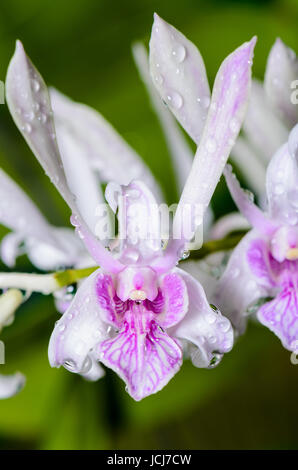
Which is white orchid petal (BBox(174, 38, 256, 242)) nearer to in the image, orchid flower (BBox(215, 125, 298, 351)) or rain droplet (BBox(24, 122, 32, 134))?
orchid flower (BBox(215, 125, 298, 351))

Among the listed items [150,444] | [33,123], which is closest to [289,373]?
[150,444]

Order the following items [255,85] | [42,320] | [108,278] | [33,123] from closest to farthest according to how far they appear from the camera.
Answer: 1. [33,123]
2. [108,278]
3. [255,85]
4. [42,320]

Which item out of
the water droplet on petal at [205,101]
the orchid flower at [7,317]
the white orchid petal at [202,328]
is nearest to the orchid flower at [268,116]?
the water droplet on petal at [205,101]

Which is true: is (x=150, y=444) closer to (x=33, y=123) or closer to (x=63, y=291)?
(x=63, y=291)

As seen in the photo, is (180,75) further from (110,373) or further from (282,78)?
(110,373)

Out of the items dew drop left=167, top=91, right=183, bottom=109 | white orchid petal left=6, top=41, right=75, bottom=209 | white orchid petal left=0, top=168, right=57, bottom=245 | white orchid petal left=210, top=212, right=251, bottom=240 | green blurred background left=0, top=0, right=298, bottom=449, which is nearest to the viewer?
white orchid petal left=6, top=41, right=75, bottom=209

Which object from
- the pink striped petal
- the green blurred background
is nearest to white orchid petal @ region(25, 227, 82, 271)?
the green blurred background
